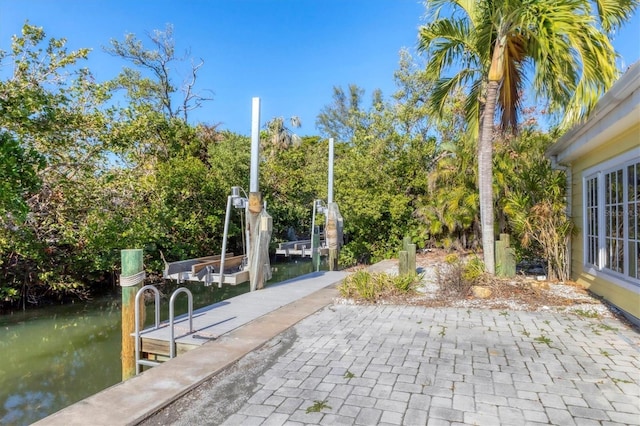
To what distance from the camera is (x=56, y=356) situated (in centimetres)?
666

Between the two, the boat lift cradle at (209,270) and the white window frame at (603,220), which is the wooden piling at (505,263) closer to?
the white window frame at (603,220)

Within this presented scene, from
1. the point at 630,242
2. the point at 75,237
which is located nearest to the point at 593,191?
the point at 630,242

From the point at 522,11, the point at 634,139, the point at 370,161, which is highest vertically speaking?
the point at 522,11

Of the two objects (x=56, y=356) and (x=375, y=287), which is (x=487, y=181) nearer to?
(x=375, y=287)

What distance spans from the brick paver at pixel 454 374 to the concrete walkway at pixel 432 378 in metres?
0.01

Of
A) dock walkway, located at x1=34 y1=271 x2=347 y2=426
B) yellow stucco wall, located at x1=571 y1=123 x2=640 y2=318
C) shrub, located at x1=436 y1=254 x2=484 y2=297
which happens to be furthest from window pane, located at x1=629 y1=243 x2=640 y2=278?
dock walkway, located at x1=34 y1=271 x2=347 y2=426

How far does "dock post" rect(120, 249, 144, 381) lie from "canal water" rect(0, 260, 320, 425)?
950 millimetres

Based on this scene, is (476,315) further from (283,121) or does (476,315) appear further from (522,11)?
(283,121)

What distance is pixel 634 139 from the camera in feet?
17.3

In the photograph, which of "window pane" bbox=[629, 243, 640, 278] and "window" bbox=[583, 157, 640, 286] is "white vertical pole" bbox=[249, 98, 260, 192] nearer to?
"window" bbox=[583, 157, 640, 286]

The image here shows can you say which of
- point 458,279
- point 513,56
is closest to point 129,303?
point 458,279

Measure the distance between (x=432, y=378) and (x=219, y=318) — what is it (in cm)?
343

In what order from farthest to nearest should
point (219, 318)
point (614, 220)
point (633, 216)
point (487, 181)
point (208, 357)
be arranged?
point (487, 181), point (614, 220), point (219, 318), point (633, 216), point (208, 357)

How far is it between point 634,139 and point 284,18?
55.0 ft
